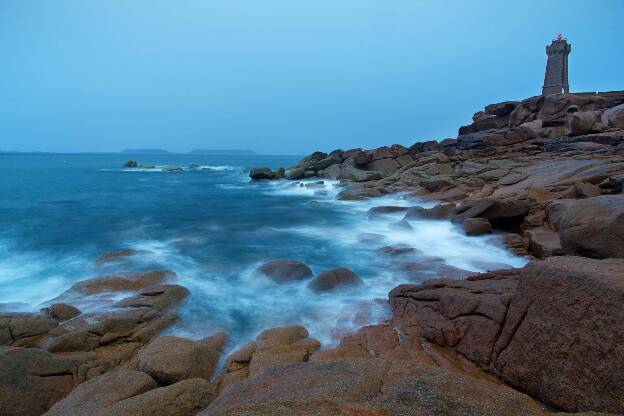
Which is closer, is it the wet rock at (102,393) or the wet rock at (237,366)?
the wet rock at (102,393)

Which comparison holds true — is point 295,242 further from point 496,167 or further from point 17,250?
point 496,167

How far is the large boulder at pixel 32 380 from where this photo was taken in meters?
4.16

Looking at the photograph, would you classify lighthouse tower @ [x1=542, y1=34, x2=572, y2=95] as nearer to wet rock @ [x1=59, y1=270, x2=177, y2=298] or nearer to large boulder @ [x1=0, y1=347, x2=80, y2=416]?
wet rock @ [x1=59, y1=270, x2=177, y2=298]

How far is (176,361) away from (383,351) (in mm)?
2601

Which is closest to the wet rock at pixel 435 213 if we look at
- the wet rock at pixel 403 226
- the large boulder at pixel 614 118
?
the wet rock at pixel 403 226

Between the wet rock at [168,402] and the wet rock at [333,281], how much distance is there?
13.4ft

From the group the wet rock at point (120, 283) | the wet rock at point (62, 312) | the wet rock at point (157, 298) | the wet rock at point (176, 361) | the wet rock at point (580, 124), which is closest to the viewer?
the wet rock at point (176, 361)

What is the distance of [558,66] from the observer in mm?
42875

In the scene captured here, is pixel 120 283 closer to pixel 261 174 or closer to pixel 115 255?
pixel 115 255

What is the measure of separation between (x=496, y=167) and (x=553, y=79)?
3288 centimetres

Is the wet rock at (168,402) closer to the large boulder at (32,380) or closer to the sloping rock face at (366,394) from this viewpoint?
the sloping rock face at (366,394)

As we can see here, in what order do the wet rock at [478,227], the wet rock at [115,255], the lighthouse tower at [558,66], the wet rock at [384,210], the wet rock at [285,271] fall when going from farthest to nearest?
the lighthouse tower at [558,66] < the wet rock at [384,210] < the wet rock at [478,227] < the wet rock at [115,255] < the wet rock at [285,271]

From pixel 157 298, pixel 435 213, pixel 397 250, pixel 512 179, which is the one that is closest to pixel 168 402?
pixel 157 298

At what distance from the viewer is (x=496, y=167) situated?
1888cm
